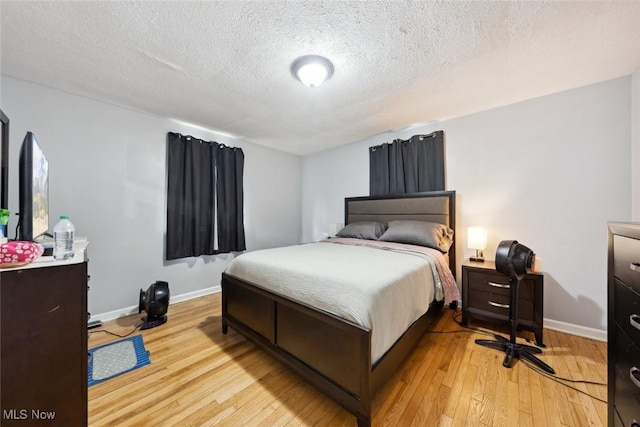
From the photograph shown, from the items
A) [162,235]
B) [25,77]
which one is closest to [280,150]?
[162,235]

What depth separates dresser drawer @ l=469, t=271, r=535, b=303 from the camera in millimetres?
2088

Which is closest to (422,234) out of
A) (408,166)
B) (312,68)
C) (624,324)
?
(408,166)

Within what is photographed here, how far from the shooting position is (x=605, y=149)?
6.87 ft

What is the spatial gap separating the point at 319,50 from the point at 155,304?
2815mm

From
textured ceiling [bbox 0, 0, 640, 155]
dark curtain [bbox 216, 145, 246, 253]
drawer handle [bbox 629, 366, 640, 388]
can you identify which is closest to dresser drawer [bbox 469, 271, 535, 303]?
drawer handle [bbox 629, 366, 640, 388]

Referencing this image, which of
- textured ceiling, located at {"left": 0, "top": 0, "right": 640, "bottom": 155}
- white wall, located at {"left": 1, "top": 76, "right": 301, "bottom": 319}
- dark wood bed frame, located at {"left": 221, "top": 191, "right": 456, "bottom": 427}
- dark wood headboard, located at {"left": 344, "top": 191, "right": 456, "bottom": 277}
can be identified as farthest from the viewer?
dark wood headboard, located at {"left": 344, "top": 191, "right": 456, "bottom": 277}

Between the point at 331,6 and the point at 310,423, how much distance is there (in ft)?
7.76

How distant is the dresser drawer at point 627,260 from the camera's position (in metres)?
0.80

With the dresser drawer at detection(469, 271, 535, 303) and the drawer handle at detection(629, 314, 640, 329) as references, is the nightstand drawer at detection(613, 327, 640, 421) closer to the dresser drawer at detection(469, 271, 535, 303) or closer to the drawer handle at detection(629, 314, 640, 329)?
the drawer handle at detection(629, 314, 640, 329)

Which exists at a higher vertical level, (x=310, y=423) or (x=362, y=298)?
(x=362, y=298)

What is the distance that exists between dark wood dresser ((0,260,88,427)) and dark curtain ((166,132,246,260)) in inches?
85.9

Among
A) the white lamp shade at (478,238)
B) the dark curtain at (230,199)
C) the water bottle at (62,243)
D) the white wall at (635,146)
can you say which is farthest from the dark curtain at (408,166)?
the water bottle at (62,243)

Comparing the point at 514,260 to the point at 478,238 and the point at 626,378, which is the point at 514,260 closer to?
the point at 478,238

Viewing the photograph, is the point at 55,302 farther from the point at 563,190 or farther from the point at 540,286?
the point at 563,190
